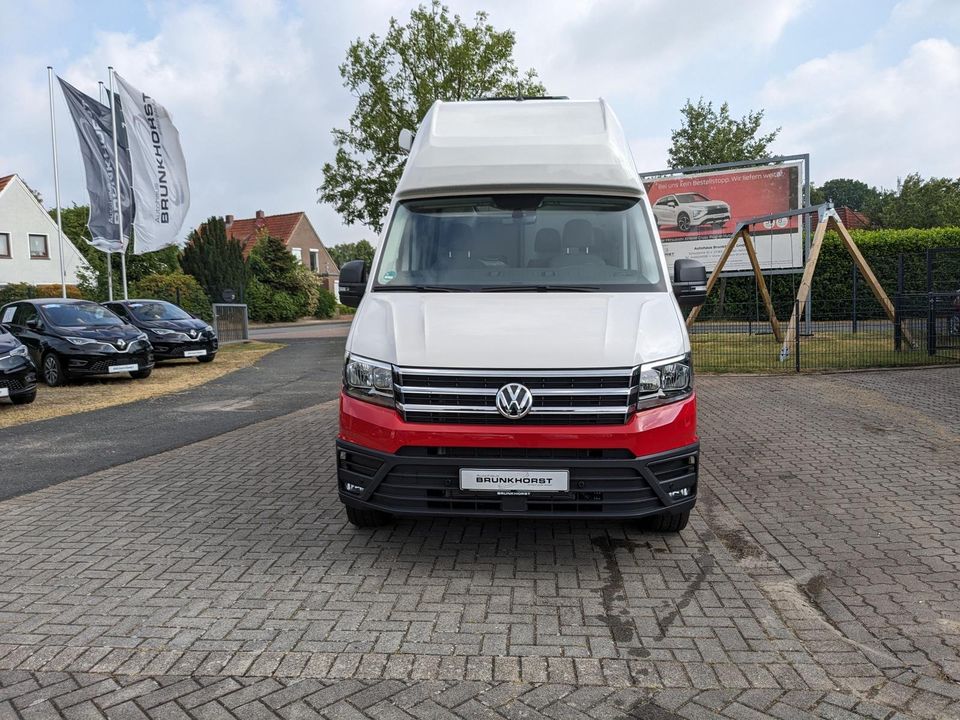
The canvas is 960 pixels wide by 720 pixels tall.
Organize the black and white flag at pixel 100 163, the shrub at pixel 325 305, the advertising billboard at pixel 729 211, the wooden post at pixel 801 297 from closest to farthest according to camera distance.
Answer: the wooden post at pixel 801 297
the advertising billboard at pixel 729 211
the black and white flag at pixel 100 163
the shrub at pixel 325 305

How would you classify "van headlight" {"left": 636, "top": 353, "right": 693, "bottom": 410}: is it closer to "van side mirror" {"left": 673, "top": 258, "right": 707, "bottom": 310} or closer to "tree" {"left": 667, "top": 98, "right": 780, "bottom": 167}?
"van side mirror" {"left": 673, "top": 258, "right": 707, "bottom": 310}

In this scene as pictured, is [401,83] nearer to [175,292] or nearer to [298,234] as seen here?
[175,292]

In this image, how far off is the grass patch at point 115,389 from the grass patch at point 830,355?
9183 mm

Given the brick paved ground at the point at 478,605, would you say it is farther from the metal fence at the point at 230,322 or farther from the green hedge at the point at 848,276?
the metal fence at the point at 230,322

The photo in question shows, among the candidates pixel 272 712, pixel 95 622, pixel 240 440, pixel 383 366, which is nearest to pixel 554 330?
pixel 383 366

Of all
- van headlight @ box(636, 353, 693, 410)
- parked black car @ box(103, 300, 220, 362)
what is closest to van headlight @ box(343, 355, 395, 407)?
van headlight @ box(636, 353, 693, 410)

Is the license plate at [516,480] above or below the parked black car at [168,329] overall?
below

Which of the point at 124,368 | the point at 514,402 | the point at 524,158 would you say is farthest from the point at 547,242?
the point at 124,368

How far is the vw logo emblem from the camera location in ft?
13.6

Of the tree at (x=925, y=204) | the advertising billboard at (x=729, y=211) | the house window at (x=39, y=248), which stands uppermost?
the tree at (x=925, y=204)

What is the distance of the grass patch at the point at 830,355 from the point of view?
13.6m

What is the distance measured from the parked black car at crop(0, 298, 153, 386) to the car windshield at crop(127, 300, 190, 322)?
8.36ft

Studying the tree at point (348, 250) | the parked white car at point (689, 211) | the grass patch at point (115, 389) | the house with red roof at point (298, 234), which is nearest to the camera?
the grass patch at point (115, 389)

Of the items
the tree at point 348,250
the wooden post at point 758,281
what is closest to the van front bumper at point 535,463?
the wooden post at point 758,281
